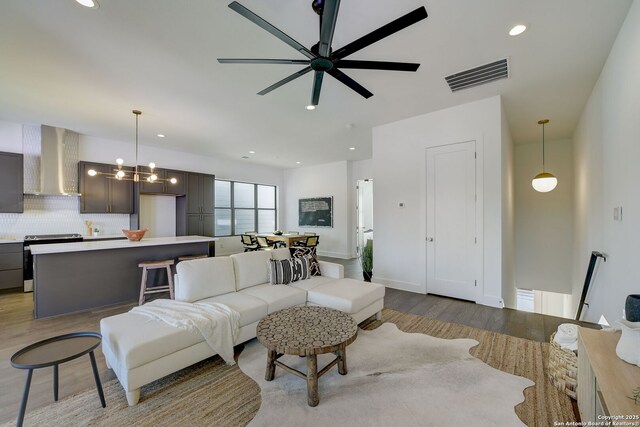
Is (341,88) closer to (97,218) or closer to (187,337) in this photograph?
(187,337)

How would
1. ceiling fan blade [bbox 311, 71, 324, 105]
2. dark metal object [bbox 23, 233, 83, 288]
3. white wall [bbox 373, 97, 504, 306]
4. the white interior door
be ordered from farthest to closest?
dark metal object [bbox 23, 233, 83, 288] < the white interior door < white wall [bbox 373, 97, 504, 306] < ceiling fan blade [bbox 311, 71, 324, 105]

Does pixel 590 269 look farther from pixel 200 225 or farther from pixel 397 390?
pixel 200 225

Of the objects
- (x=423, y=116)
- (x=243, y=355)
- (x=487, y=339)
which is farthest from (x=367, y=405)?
(x=423, y=116)

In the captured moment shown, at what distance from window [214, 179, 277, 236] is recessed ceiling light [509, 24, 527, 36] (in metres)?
7.61

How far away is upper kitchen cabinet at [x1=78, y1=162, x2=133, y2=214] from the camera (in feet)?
18.0

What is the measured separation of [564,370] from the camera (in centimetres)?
195

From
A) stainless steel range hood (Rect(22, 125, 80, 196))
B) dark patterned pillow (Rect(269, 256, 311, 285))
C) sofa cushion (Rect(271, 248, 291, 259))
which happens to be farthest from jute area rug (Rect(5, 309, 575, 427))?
stainless steel range hood (Rect(22, 125, 80, 196))

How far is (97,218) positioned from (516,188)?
33.1 feet

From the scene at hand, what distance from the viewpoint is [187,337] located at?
2.12 meters

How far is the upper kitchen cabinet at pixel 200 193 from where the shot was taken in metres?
6.90

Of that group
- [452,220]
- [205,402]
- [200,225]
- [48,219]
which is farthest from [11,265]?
[452,220]

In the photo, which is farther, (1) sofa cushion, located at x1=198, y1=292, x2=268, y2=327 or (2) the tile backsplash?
(2) the tile backsplash

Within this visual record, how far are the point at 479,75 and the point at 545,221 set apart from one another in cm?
487

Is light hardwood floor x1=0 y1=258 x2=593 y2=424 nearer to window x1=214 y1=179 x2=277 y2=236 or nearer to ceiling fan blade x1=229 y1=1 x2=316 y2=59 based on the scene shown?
ceiling fan blade x1=229 y1=1 x2=316 y2=59
